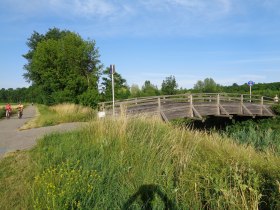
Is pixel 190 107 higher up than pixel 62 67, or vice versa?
pixel 62 67

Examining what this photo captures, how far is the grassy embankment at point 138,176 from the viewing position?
4859 millimetres

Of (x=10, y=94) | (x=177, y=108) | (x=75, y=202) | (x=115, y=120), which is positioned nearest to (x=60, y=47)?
(x=177, y=108)

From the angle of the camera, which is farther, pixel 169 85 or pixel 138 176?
pixel 169 85

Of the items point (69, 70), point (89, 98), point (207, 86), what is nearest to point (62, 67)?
point (69, 70)

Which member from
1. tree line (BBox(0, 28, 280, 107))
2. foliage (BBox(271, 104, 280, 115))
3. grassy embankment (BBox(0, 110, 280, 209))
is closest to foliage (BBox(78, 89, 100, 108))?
tree line (BBox(0, 28, 280, 107))

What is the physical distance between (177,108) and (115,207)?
1674cm

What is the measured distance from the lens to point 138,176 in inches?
229

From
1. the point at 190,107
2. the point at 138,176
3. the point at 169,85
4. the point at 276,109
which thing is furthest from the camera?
the point at 169,85

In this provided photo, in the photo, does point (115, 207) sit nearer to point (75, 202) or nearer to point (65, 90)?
point (75, 202)

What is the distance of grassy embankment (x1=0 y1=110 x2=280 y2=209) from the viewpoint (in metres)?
4.86

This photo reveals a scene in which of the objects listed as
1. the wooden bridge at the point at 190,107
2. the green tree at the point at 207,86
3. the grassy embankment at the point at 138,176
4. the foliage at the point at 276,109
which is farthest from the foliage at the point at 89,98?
the green tree at the point at 207,86

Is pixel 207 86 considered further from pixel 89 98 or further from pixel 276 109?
pixel 89 98

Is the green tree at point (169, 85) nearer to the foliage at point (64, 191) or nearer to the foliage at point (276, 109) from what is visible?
the foliage at point (276, 109)

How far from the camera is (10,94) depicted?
12600cm
